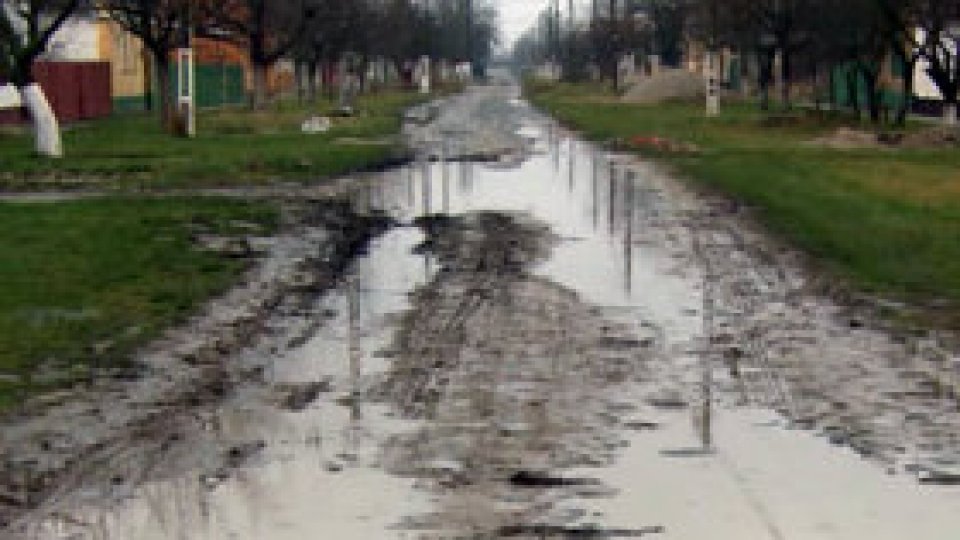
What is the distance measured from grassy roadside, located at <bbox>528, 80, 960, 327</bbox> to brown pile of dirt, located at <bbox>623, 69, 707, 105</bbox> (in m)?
27.5

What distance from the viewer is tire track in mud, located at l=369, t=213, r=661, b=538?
280 inches

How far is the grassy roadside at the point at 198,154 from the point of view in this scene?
26.3 meters

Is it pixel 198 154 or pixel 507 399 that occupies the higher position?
pixel 198 154

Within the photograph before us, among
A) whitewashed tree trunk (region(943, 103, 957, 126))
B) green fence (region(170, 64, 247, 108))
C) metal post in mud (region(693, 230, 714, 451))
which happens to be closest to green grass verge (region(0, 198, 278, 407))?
metal post in mud (region(693, 230, 714, 451))

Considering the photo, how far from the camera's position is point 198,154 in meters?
32.5

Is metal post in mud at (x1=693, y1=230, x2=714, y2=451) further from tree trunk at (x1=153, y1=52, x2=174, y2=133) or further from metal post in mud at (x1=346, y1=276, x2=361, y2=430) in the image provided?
tree trunk at (x1=153, y1=52, x2=174, y2=133)

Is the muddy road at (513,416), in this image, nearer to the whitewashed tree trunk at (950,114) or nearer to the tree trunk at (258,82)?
the whitewashed tree trunk at (950,114)

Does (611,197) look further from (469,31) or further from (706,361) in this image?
(469,31)

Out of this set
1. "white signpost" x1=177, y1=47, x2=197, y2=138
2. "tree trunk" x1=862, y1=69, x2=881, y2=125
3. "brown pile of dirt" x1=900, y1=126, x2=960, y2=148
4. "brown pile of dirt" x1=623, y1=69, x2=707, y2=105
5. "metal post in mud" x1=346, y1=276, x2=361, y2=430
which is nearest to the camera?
"metal post in mud" x1=346, y1=276, x2=361, y2=430

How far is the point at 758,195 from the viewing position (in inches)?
920

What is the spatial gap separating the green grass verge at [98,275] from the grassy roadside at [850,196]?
6164 mm

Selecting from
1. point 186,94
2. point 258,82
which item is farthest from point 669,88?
point 186,94

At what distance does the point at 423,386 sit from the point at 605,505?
112 inches

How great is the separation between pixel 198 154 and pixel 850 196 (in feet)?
49.1
